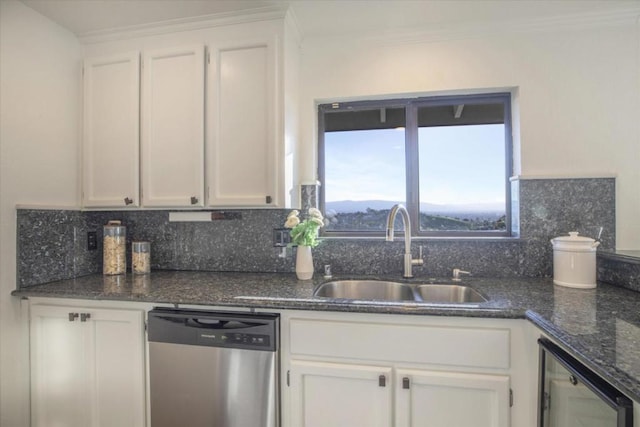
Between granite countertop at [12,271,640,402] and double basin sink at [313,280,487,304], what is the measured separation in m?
0.05

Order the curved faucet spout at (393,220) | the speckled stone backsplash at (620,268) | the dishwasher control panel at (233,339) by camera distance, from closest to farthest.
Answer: the dishwasher control panel at (233,339) → the speckled stone backsplash at (620,268) → the curved faucet spout at (393,220)

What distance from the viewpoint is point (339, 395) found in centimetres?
128

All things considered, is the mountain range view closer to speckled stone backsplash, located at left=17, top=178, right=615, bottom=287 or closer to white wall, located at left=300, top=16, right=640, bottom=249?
speckled stone backsplash, located at left=17, top=178, right=615, bottom=287

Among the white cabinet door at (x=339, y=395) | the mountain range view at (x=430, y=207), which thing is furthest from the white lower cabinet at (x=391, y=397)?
the mountain range view at (x=430, y=207)

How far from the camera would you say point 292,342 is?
132cm

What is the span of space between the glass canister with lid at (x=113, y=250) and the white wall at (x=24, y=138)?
0.93ft

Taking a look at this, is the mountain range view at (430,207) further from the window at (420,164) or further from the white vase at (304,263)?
the white vase at (304,263)

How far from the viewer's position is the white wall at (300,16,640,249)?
168cm

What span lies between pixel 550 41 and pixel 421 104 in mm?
748

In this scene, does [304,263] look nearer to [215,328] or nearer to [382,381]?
[215,328]

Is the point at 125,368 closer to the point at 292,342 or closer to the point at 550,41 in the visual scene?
the point at 292,342

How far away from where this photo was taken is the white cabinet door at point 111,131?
1.83 m

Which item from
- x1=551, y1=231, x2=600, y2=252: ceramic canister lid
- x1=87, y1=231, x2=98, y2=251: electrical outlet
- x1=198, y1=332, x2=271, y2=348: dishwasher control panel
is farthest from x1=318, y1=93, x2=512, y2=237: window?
x1=87, y1=231, x2=98, y2=251: electrical outlet

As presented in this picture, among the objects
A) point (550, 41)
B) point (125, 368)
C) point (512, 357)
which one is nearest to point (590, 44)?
point (550, 41)
